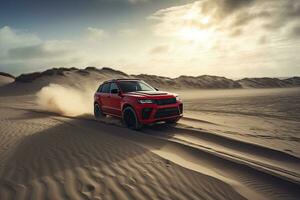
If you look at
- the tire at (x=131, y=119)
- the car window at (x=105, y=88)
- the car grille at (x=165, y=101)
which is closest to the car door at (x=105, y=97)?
the car window at (x=105, y=88)

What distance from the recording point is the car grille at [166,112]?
881 centimetres

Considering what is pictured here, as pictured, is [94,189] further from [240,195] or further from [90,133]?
[90,133]

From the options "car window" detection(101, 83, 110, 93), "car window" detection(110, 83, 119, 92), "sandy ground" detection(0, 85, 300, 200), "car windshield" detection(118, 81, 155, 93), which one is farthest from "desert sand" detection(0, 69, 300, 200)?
"car window" detection(101, 83, 110, 93)

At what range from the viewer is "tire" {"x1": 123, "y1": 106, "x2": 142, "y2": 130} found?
8.92 metres

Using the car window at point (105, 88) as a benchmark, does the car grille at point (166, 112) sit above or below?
below

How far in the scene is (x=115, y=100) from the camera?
10258 millimetres

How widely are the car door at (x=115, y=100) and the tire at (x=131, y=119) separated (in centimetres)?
60

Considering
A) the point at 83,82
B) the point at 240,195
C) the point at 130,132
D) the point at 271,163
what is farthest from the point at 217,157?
the point at 83,82

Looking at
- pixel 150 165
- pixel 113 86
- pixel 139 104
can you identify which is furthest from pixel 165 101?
pixel 150 165

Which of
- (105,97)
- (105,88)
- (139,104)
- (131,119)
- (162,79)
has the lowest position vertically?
(131,119)

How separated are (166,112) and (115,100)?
7.38 ft

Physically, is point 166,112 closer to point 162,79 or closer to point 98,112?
point 98,112

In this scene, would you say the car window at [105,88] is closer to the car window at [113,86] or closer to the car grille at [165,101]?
the car window at [113,86]

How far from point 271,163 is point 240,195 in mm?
1740
